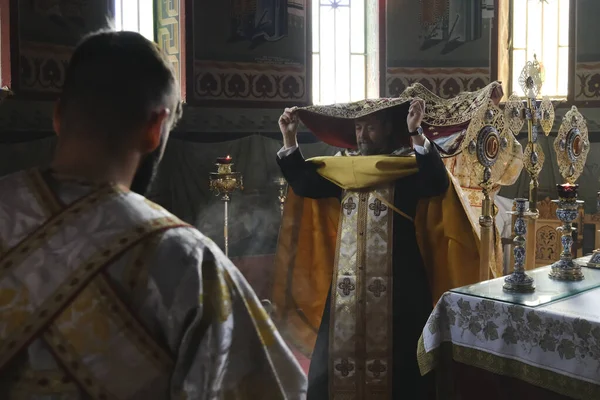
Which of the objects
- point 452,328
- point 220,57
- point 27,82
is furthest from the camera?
point 220,57

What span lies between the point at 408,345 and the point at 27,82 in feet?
13.4

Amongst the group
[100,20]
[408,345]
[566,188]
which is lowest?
[408,345]

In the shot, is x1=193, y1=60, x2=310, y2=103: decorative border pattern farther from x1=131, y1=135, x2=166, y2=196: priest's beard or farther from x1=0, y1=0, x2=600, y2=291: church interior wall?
x1=131, y1=135, x2=166, y2=196: priest's beard

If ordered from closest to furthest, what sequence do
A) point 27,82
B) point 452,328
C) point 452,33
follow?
1. point 452,328
2. point 27,82
3. point 452,33

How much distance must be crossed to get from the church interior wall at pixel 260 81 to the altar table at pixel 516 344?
13.0 feet

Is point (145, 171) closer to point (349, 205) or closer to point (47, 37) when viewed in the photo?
point (349, 205)

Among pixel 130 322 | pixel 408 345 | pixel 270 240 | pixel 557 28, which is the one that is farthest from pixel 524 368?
pixel 557 28

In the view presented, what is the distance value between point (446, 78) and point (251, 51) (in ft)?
8.04

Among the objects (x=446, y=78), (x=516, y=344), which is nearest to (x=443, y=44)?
(x=446, y=78)

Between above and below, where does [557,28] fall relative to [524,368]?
above

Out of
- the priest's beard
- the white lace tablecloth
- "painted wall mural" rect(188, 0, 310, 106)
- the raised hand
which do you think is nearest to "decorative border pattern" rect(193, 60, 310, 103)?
"painted wall mural" rect(188, 0, 310, 106)

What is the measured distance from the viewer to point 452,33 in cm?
763

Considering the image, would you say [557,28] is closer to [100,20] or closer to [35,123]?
[100,20]

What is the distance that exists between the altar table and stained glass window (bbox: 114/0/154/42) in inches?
194
